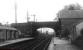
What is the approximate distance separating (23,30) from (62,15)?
22.1 meters

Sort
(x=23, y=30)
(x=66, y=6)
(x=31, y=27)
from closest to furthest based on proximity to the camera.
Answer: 1. (x=31, y=27)
2. (x=23, y=30)
3. (x=66, y=6)

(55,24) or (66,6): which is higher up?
(66,6)

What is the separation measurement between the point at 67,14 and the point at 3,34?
129 feet

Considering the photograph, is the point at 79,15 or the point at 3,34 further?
the point at 79,15

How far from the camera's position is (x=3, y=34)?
4669 cm

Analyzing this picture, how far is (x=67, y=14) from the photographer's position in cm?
8119

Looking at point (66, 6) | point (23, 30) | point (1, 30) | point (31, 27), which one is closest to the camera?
point (1, 30)

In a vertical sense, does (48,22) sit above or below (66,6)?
below

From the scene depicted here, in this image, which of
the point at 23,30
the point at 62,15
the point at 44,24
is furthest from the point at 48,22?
the point at 62,15

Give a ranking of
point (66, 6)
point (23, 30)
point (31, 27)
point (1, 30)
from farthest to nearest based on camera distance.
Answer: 1. point (66, 6)
2. point (23, 30)
3. point (31, 27)
4. point (1, 30)

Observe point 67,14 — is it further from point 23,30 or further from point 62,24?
point 23,30

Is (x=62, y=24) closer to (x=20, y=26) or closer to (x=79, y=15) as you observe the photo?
(x=79, y=15)

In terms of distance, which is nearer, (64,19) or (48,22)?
(64,19)

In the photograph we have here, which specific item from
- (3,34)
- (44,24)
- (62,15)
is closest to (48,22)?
(44,24)
